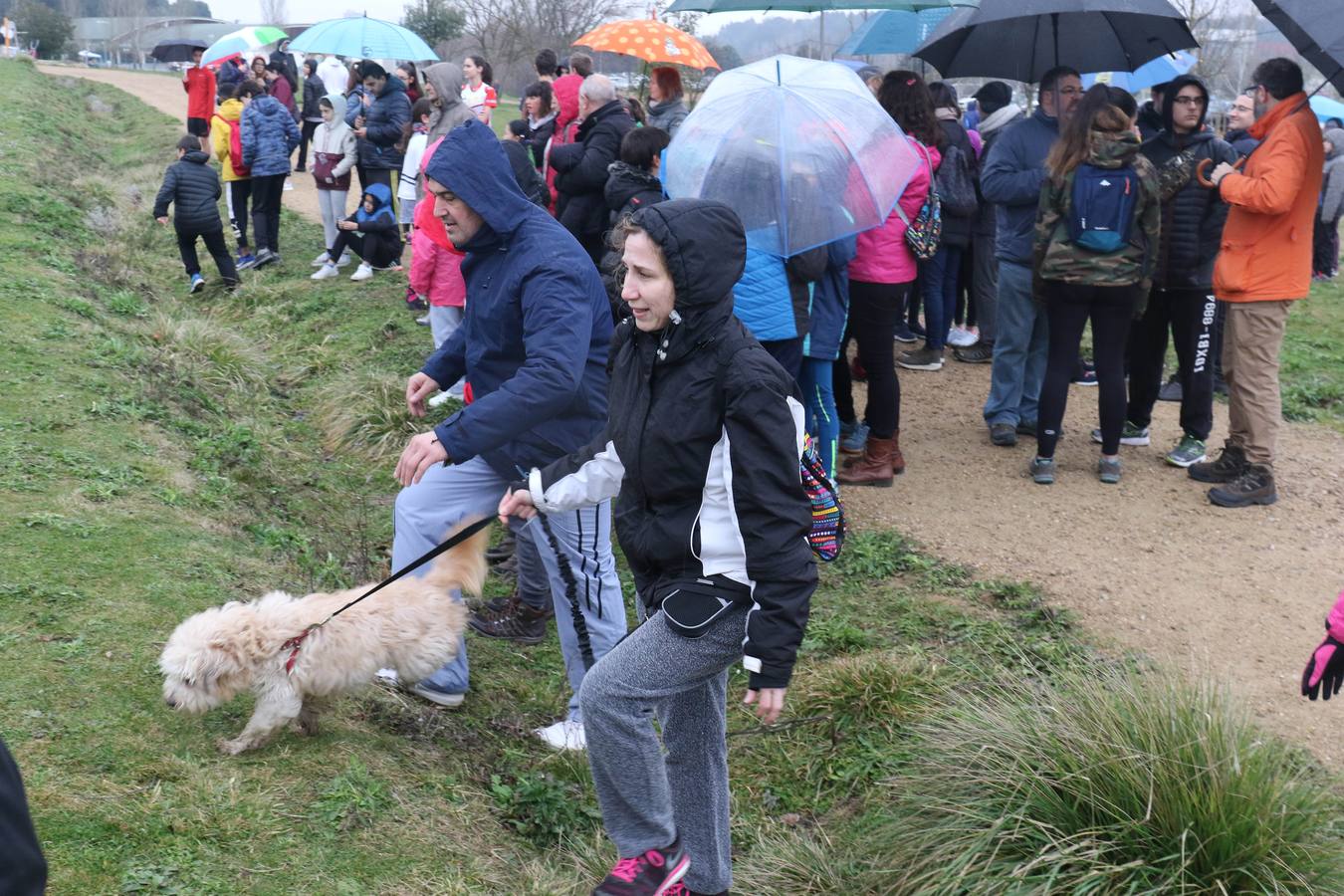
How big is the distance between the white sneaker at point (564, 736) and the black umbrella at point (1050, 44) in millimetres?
5373

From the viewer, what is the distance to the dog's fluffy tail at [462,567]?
14.3 feet

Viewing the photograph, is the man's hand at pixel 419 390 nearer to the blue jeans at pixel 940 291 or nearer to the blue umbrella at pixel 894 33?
the blue jeans at pixel 940 291

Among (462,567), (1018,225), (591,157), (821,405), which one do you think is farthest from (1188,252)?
(462,567)

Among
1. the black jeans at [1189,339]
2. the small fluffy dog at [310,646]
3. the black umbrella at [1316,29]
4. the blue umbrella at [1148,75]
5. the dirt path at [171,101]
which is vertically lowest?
the dirt path at [171,101]

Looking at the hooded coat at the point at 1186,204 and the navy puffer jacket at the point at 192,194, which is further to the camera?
the navy puffer jacket at the point at 192,194

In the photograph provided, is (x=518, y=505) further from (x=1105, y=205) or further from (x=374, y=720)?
(x=1105, y=205)

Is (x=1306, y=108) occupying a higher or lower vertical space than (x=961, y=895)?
higher

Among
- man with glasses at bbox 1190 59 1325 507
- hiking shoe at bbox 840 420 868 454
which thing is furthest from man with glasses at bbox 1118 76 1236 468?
hiking shoe at bbox 840 420 868 454

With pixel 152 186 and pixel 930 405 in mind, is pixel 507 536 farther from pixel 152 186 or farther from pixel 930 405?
pixel 152 186

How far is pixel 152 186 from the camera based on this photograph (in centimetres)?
1977

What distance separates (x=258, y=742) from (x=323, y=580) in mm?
1941

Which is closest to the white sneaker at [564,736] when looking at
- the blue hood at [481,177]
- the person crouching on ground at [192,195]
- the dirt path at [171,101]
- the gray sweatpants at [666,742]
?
the gray sweatpants at [666,742]

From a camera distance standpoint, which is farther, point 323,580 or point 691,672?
point 323,580

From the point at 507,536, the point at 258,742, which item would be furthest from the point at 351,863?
the point at 507,536
